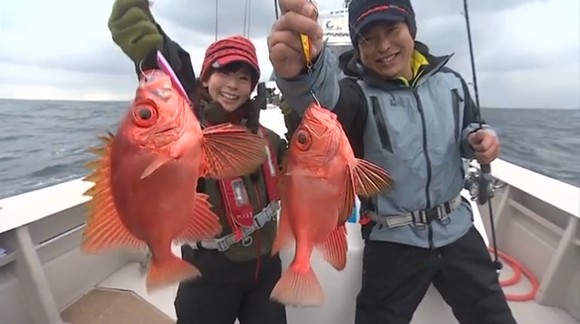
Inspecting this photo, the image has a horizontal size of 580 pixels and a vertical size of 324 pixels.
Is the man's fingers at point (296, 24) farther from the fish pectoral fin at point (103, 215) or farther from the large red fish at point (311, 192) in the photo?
the fish pectoral fin at point (103, 215)

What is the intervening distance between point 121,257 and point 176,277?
3082 millimetres

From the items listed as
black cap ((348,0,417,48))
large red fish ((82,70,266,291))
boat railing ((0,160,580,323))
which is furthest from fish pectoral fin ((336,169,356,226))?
boat railing ((0,160,580,323))

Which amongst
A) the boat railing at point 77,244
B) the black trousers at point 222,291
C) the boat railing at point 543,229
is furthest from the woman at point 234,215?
the boat railing at point 543,229

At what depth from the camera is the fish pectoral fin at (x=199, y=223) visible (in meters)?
1.09

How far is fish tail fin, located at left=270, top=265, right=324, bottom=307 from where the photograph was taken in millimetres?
1165

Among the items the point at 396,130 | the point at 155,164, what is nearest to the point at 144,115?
the point at 155,164

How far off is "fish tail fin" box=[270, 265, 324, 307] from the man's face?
3.71 ft

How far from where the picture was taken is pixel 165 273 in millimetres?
1066

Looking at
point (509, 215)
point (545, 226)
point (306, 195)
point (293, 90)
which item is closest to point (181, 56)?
point (293, 90)

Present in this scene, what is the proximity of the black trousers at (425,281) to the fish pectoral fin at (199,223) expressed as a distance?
45.4 inches

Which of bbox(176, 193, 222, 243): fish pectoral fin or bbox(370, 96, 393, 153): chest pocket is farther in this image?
bbox(370, 96, 393, 153): chest pocket

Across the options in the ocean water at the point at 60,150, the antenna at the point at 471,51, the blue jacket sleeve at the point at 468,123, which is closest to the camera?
the blue jacket sleeve at the point at 468,123

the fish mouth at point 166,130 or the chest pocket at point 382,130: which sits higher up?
the fish mouth at point 166,130

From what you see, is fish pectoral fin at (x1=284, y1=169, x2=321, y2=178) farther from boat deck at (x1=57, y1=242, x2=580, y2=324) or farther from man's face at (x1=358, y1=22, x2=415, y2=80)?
boat deck at (x1=57, y1=242, x2=580, y2=324)
